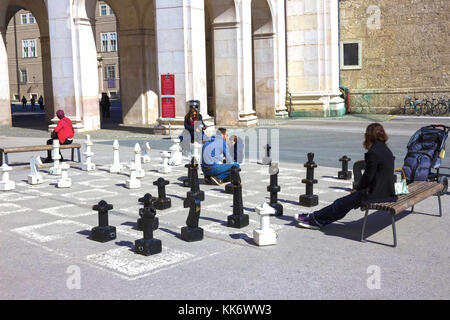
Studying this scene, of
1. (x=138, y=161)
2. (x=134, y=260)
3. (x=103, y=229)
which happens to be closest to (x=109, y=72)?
(x=138, y=161)

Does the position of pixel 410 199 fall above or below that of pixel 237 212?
above

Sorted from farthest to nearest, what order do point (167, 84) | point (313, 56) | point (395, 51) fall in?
point (395, 51) < point (313, 56) < point (167, 84)

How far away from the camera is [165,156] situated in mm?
11727

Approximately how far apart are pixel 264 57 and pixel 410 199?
19.8 metres

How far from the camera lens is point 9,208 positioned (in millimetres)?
8719

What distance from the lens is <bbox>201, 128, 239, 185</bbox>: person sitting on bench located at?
33.7ft

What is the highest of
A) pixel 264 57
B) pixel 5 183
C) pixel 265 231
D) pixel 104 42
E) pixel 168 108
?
pixel 104 42

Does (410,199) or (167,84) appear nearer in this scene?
(410,199)

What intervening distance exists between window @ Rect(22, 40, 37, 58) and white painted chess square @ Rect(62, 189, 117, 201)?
61.1 meters

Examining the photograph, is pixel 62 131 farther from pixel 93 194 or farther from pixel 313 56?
pixel 313 56

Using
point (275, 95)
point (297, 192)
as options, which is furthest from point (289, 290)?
point (275, 95)

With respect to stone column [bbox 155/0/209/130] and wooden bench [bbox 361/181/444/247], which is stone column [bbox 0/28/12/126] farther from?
wooden bench [bbox 361/181/444/247]

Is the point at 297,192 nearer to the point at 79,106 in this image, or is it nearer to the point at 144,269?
the point at 144,269

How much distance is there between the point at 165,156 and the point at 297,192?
330cm
